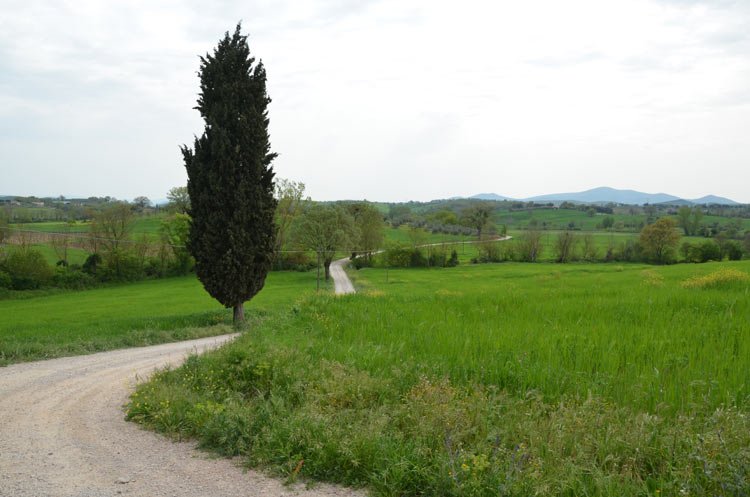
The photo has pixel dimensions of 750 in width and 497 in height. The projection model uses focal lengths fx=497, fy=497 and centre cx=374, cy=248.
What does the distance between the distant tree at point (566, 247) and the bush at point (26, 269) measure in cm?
6653

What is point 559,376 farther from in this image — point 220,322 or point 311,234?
point 311,234

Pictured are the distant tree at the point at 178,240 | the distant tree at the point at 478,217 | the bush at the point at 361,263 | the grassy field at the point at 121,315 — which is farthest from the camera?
the distant tree at the point at 478,217

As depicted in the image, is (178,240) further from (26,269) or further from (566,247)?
(566,247)

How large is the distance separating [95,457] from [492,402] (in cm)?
564

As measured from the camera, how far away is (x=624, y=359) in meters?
8.45

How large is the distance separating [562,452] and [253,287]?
19.2m

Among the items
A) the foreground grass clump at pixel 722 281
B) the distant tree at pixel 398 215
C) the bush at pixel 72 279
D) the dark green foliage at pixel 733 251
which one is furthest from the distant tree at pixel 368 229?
the foreground grass clump at pixel 722 281

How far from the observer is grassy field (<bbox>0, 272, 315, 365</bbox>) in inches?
720

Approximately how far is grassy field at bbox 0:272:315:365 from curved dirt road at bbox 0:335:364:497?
20.8 feet

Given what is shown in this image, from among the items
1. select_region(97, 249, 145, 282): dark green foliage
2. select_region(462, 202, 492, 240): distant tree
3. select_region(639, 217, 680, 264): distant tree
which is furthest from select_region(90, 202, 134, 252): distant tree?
select_region(639, 217, 680, 264): distant tree

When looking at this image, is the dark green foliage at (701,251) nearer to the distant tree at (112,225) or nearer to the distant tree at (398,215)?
the distant tree at (398,215)

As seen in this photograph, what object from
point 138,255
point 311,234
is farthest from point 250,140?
point 138,255

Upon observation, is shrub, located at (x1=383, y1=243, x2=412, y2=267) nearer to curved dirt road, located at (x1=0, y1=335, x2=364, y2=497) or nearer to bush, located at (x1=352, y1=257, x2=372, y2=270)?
bush, located at (x1=352, y1=257, x2=372, y2=270)

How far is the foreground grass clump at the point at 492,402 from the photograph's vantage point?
5.52 metres
